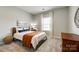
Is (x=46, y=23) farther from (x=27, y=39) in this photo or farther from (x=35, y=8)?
(x=27, y=39)

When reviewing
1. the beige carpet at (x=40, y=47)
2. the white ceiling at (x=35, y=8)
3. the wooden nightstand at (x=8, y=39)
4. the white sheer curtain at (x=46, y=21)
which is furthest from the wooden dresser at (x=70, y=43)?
the wooden nightstand at (x=8, y=39)

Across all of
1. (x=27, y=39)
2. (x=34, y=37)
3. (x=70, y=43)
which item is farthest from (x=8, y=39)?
(x=70, y=43)

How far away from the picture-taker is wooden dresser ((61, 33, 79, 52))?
4.06ft

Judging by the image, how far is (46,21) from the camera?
1.40 meters

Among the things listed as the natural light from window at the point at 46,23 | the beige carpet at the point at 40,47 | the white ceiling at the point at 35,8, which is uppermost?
the white ceiling at the point at 35,8

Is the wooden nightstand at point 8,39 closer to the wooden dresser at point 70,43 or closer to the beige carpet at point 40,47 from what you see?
the beige carpet at point 40,47

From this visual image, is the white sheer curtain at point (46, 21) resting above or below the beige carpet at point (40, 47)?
above

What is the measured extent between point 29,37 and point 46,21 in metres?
0.38

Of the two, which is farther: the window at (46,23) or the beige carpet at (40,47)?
the window at (46,23)

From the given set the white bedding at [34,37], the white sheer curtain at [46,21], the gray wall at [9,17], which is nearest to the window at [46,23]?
the white sheer curtain at [46,21]

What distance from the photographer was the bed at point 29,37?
1318mm

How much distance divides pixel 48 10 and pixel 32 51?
0.69 meters

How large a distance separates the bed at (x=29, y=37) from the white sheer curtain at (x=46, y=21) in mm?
127
